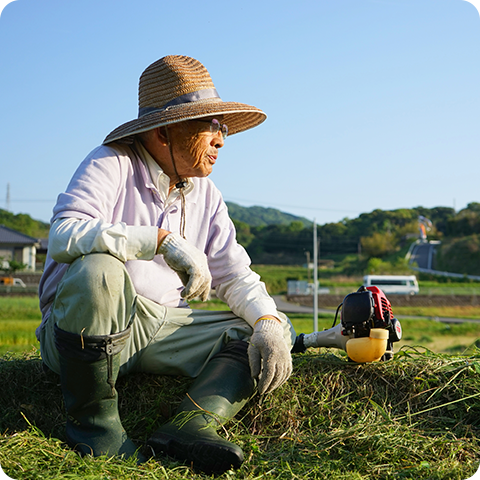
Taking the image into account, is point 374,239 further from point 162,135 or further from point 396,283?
point 162,135

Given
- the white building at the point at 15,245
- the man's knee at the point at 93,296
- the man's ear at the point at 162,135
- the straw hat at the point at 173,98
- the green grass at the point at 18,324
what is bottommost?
the green grass at the point at 18,324

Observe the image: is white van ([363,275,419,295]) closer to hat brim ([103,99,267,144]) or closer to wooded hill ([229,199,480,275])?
wooded hill ([229,199,480,275])

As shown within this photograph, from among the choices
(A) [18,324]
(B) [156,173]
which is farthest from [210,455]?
(A) [18,324]

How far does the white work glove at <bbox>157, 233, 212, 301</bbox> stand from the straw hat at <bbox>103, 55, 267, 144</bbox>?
600 mm

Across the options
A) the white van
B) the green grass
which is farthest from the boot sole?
the white van

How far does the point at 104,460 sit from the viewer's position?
1.78m

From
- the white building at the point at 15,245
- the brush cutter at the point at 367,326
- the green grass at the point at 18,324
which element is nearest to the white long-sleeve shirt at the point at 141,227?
the brush cutter at the point at 367,326

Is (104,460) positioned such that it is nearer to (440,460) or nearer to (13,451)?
(13,451)

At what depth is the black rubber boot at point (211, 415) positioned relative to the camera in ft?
5.90

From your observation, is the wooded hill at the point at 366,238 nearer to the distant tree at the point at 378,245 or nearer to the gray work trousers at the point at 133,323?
the distant tree at the point at 378,245

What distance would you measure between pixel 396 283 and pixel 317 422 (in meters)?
51.5

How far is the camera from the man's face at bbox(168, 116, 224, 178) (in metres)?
2.46

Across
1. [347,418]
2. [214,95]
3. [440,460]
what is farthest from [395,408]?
[214,95]

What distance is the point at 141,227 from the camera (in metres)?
2.06
